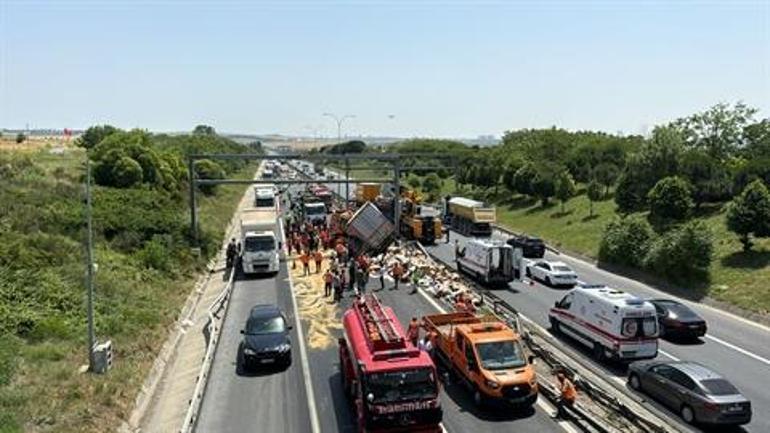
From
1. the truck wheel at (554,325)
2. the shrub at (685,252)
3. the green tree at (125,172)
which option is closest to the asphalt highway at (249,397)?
the truck wheel at (554,325)

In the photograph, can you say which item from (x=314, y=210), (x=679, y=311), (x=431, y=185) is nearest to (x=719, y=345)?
(x=679, y=311)

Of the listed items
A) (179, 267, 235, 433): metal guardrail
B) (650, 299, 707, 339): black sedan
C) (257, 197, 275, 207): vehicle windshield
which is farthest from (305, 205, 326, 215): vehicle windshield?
(650, 299, 707, 339): black sedan

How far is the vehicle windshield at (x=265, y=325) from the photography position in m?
24.6

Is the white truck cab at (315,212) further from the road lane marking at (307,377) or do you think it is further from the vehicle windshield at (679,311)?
the vehicle windshield at (679,311)

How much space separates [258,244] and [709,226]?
2872 cm

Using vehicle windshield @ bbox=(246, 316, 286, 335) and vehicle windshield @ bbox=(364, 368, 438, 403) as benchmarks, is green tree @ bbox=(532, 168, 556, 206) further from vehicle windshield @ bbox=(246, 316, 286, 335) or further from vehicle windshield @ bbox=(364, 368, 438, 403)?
vehicle windshield @ bbox=(364, 368, 438, 403)

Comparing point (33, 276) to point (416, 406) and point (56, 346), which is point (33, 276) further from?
point (416, 406)

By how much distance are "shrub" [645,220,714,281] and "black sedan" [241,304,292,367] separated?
23066 millimetres

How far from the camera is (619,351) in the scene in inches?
918

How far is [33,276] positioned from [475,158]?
240 ft

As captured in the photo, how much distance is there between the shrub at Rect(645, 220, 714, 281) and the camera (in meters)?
36.9

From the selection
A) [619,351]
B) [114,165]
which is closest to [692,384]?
[619,351]

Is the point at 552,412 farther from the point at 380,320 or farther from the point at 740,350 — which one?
the point at 740,350

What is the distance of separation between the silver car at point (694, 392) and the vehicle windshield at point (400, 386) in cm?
714
